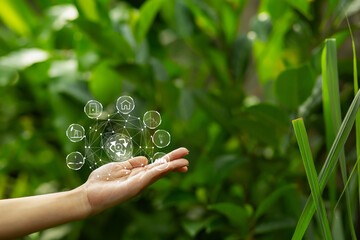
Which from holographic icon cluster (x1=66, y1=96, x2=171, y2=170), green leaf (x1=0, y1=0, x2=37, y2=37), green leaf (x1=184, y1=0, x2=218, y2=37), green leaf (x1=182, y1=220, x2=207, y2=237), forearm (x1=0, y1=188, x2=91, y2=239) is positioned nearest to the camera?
forearm (x1=0, y1=188, x2=91, y2=239)

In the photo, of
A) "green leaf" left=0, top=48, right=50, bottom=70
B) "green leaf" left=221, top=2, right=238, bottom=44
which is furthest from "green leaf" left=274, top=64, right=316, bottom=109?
"green leaf" left=0, top=48, right=50, bottom=70

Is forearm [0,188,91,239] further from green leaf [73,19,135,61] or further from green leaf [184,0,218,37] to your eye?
green leaf [184,0,218,37]

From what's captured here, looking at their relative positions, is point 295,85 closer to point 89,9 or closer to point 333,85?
point 333,85

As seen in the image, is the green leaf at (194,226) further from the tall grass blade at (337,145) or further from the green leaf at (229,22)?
the green leaf at (229,22)

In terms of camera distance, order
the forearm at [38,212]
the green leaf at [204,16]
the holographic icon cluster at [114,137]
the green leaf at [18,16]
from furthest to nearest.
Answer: the green leaf at [18,16]
the green leaf at [204,16]
the holographic icon cluster at [114,137]
the forearm at [38,212]

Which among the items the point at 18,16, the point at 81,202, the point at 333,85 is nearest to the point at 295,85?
the point at 333,85

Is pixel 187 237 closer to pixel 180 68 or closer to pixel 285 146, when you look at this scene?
pixel 285 146

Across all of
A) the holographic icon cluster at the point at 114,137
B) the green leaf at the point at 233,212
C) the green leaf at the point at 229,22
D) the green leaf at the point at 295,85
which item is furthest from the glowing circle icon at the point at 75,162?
the green leaf at the point at 229,22

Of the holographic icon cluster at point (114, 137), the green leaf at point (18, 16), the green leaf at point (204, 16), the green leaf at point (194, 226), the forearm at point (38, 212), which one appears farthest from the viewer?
the green leaf at point (18, 16)
